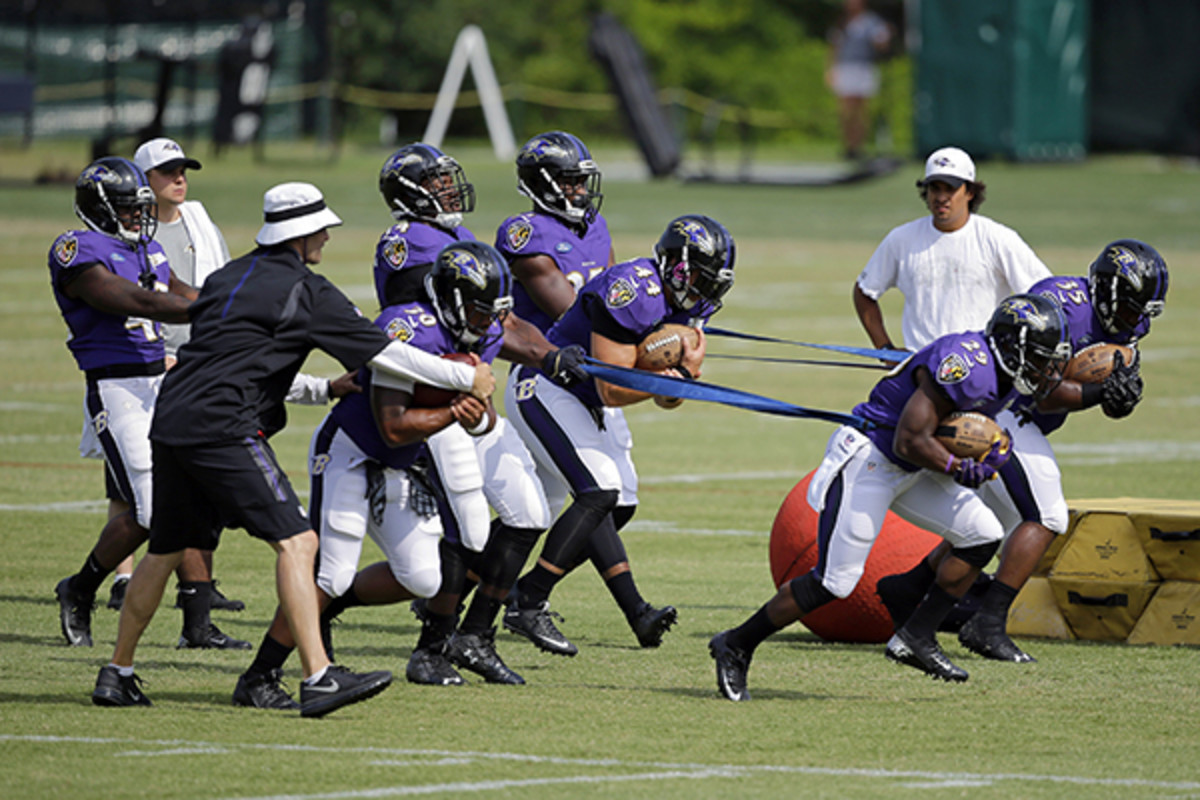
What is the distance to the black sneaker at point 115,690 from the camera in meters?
7.07

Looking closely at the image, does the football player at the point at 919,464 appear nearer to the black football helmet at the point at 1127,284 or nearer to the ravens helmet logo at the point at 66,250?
the black football helmet at the point at 1127,284

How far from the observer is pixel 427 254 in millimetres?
7996

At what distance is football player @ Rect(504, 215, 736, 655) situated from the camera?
321 inches

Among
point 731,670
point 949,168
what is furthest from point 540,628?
point 949,168

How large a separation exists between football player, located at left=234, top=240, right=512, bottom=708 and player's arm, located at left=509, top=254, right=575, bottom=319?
1486 millimetres

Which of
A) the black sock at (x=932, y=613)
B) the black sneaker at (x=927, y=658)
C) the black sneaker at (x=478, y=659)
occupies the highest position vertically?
the black sock at (x=932, y=613)

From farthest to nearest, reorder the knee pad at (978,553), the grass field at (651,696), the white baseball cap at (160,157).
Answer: the white baseball cap at (160,157) → the knee pad at (978,553) → the grass field at (651,696)

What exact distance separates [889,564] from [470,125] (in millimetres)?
47549

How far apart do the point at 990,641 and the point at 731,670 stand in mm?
1495

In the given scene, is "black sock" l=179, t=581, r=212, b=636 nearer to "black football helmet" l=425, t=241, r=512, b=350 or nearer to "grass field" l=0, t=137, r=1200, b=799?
"grass field" l=0, t=137, r=1200, b=799

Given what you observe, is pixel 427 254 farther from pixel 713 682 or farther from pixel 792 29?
pixel 792 29

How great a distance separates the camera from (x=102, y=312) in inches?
336

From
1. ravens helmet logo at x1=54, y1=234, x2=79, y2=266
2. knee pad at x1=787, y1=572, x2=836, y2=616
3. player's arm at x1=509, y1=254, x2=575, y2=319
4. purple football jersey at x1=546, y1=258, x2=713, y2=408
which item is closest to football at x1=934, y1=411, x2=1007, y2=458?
knee pad at x1=787, y1=572, x2=836, y2=616

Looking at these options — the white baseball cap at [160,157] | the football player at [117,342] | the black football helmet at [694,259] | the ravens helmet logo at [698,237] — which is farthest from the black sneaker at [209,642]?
the ravens helmet logo at [698,237]
